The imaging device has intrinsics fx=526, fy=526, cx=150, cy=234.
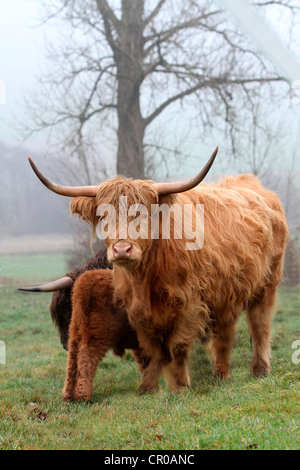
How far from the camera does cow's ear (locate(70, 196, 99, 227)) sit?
4.72 meters

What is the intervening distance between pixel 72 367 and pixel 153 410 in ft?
4.36

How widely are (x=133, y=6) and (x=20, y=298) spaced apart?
8550 mm

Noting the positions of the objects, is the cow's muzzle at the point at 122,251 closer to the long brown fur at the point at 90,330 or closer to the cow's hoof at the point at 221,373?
the long brown fur at the point at 90,330

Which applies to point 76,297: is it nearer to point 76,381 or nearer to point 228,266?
point 76,381

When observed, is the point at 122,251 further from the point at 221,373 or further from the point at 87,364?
the point at 221,373

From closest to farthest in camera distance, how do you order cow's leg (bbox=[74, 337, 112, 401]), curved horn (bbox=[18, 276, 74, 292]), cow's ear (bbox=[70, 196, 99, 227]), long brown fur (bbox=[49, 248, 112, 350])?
1. cow's ear (bbox=[70, 196, 99, 227])
2. cow's leg (bbox=[74, 337, 112, 401])
3. curved horn (bbox=[18, 276, 74, 292])
4. long brown fur (bbox=[49, 248, 112, 350])

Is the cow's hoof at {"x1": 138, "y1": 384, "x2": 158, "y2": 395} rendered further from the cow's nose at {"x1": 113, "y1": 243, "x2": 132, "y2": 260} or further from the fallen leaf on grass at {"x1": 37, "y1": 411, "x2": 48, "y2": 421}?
the cow's nose at {"x1": 113, "y1": 243, "x2": 132, "y2": 260}

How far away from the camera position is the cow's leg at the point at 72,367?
16.9 feet

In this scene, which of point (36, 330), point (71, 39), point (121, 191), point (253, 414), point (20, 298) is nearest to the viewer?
point (253, 414)

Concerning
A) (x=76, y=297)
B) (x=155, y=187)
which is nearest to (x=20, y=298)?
(x=76, y=297)

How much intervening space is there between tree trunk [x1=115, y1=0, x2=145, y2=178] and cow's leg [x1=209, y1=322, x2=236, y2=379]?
25.9 feet

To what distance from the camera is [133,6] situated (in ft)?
45.4

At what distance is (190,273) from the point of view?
4789mm

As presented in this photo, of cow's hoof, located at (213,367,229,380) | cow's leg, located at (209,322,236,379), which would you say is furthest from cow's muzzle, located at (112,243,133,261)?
cow's hoof, located at (213,367,229,380)
